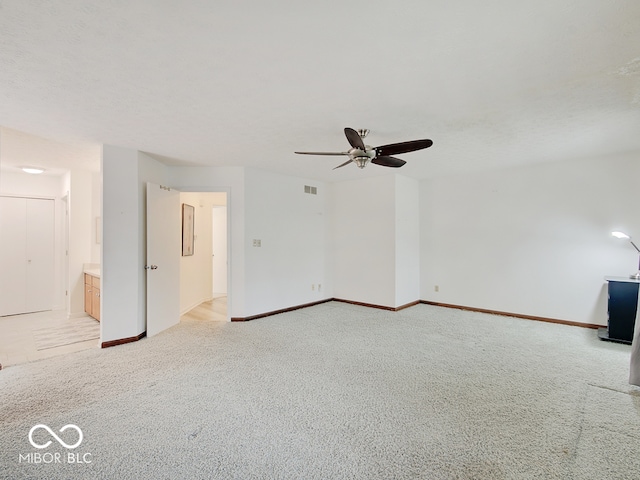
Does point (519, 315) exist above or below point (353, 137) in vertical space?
below

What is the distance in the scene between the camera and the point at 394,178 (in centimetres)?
549

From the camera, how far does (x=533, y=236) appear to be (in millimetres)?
4914

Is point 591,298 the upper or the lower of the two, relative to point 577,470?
upper

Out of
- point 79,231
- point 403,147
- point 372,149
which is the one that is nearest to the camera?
point 403,147

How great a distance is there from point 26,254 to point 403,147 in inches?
255

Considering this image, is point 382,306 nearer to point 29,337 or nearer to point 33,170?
point 29,337

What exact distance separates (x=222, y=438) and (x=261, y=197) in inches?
146

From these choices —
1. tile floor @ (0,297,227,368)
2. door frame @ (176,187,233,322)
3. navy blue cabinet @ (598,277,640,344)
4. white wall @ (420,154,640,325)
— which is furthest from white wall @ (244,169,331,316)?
navy blue cabinet @ (598,277,640,344)

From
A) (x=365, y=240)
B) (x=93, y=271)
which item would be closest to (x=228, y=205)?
(x=93, y=271)

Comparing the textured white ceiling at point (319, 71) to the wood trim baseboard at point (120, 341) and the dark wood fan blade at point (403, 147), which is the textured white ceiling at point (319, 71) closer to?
the dark wood fan blade at point (403, 147)

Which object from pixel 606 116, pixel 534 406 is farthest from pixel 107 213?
pixel 606 116

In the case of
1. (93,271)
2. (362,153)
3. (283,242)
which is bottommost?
(93,271)

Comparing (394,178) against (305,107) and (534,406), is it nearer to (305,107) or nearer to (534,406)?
(305,107)

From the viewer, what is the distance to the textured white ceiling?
159 cm
